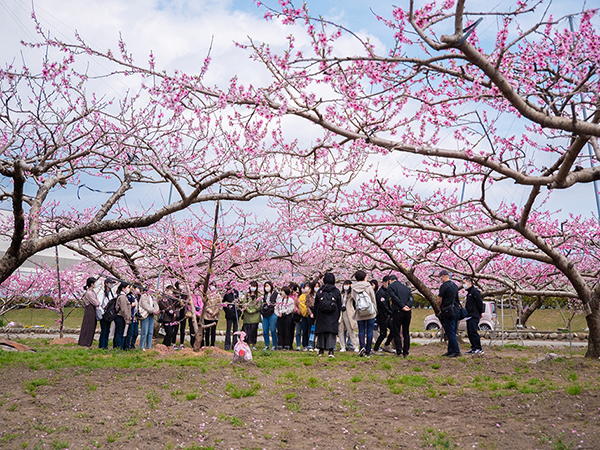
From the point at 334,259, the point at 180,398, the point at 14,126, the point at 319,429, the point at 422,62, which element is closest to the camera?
the point at 319,429

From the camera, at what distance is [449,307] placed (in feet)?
30.2

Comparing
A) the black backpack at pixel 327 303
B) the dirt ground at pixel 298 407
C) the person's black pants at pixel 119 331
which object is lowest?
the dirt ground at pixel 298 407

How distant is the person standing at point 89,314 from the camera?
11.1 meters

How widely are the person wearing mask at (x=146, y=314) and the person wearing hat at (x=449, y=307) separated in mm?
6765

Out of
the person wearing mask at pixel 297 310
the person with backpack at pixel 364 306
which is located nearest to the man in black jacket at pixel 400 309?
the person with backpack at pixel 364 306

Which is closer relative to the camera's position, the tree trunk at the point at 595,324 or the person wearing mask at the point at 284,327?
the tree trunk at the point at 595,324

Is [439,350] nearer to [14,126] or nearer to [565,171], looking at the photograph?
[565,171]

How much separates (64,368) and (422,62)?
7158 millimetres

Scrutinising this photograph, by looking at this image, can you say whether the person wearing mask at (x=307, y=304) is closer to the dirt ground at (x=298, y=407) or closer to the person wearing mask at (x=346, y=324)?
the person wearing mask at (x=346, y=324)

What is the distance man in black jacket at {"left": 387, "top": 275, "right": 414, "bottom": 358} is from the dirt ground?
1844 mm

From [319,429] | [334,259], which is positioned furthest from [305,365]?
[334,259]

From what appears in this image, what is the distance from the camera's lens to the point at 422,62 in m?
4.89

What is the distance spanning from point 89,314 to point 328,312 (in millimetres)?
6415

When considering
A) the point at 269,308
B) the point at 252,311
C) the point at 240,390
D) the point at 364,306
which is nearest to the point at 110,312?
the point at 252,311
